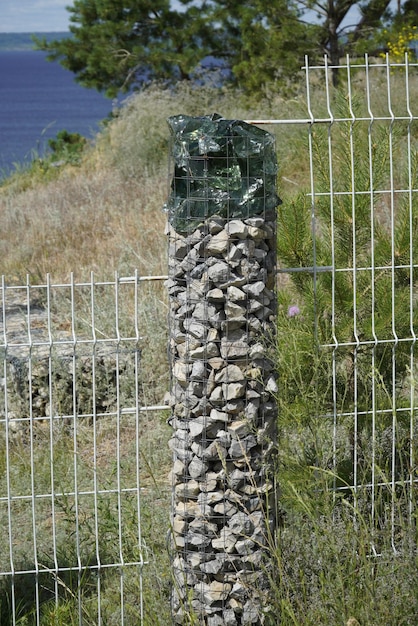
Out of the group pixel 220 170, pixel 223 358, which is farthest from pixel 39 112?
pixel 223 358

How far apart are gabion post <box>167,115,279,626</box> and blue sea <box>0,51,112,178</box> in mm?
11232

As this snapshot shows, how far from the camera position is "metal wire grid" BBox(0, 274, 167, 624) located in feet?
10.5

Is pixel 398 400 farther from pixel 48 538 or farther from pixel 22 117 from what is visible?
pixel 22 117

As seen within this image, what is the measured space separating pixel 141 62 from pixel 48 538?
40.2ft

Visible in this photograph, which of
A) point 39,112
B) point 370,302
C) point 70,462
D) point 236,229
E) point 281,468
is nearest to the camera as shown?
point 236,229

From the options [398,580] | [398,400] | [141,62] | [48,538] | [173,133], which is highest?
[141,62]

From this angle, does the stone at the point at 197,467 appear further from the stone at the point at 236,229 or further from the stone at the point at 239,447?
the stone at the point at 236,229

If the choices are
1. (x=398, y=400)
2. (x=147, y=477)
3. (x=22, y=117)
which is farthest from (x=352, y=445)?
(x=22, y=117)

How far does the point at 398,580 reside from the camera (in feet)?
9.50

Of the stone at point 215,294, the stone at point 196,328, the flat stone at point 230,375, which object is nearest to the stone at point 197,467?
the flat stone at point 230,375

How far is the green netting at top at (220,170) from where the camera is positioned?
2.99m

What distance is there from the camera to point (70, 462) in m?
4.75

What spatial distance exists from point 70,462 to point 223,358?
1980mm

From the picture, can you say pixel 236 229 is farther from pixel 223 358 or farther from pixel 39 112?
pixel 39 112
